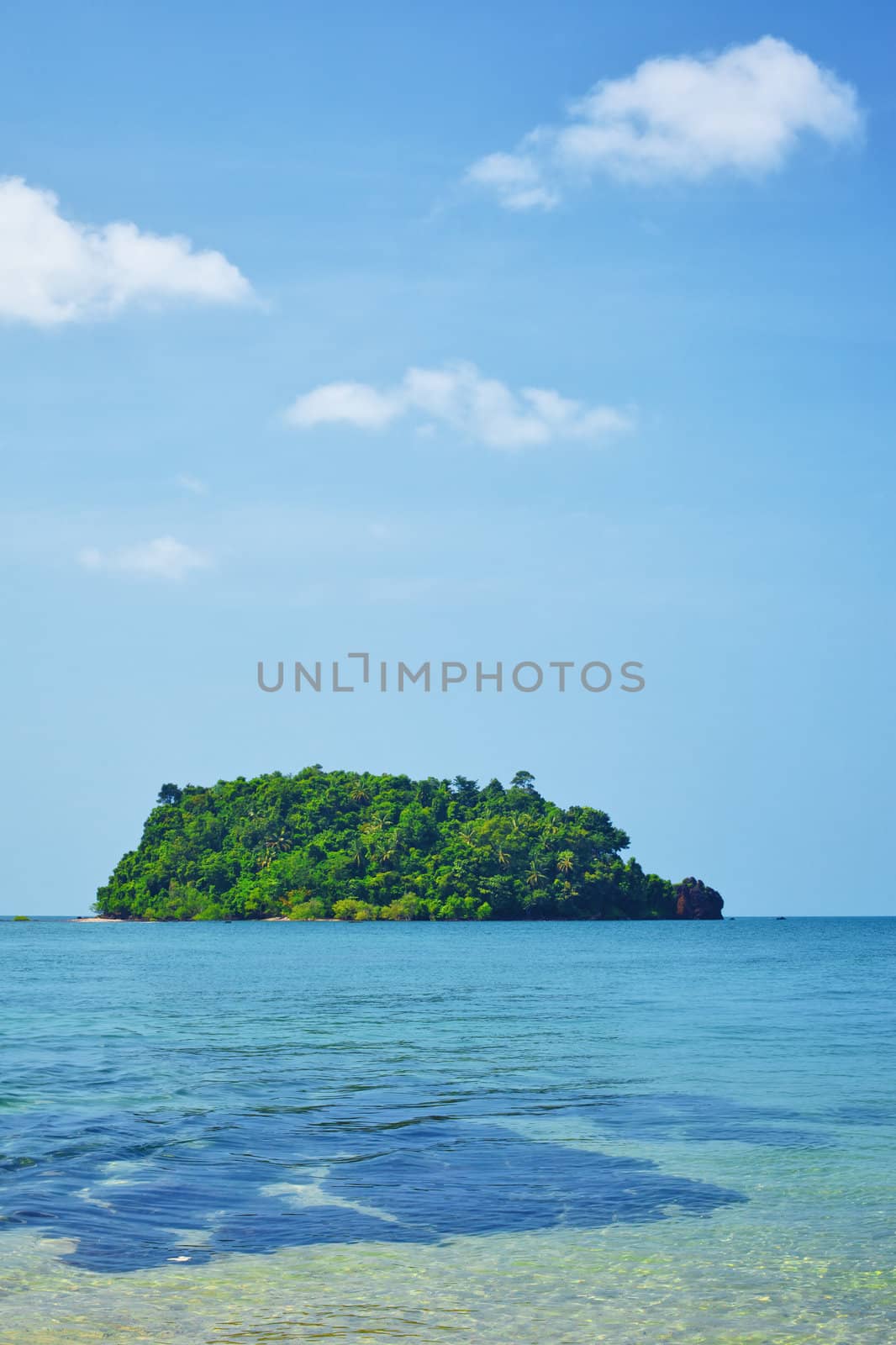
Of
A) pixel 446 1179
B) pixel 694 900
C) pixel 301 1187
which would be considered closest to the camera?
pixel 301 1187

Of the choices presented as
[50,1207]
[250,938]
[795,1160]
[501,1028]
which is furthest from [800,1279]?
[250,938]

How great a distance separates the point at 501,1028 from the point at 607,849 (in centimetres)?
12196

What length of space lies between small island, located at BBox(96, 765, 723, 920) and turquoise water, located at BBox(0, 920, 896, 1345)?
10952cm

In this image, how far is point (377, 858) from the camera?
467 ft

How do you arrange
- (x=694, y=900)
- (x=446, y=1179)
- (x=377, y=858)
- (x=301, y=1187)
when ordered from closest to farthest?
(x=301, y=1187), (x=446, y=1179), (x=377, y=858), (x=694, y=900)

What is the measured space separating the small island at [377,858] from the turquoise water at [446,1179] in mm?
109519

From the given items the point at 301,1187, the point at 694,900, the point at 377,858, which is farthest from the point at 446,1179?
the point at 694,900

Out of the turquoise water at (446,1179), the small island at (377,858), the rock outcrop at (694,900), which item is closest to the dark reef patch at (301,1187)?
the turquoise water at (446,1179)

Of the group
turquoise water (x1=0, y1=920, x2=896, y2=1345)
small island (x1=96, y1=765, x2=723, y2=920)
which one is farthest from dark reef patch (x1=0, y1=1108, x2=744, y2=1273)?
small island (x1=96, y1=765, x2=723, y2=920)

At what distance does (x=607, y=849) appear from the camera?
148m

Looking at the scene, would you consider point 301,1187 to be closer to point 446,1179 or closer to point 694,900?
point 446,1179

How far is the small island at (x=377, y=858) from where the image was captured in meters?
139

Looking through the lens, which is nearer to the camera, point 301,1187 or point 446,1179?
point 301,1187

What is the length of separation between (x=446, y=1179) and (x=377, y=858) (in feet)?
431
